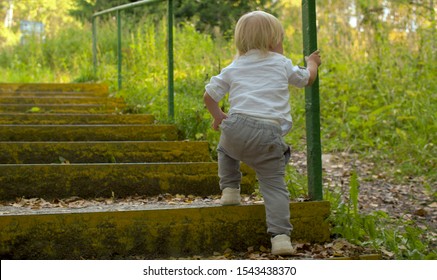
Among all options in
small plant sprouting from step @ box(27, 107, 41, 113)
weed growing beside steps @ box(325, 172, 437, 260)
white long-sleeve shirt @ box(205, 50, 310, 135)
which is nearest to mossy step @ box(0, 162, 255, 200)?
weed growing beside steps @ box(325, 172, 437, 260)

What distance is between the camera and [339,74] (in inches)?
321

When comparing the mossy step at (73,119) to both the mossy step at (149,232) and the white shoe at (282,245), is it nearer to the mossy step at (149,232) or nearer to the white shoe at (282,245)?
the mossy step at (149,232)

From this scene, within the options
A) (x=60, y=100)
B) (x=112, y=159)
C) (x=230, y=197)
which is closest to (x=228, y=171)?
(x=230, y=197)

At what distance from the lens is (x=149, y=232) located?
307 centimetres

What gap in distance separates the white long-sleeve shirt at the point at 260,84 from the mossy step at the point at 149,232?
0.44 metres

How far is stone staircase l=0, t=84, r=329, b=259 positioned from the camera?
9.80 feet

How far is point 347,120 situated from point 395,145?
0.85m

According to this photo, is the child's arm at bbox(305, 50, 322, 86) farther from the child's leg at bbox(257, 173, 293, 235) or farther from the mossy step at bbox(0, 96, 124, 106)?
the mossy step at bbox(0, 96, 124, 106)

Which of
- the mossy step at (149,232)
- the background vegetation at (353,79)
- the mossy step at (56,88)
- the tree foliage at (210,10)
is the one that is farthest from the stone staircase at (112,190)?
the tree foliage at (210,10)

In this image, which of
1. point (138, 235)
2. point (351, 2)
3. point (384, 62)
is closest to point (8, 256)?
point (138, 235)

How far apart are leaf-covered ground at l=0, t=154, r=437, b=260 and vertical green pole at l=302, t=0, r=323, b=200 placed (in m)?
0.29

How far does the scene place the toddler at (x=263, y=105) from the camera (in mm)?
3025

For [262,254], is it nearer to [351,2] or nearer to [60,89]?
[60,89]

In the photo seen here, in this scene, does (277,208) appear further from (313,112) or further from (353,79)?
(353,79)
